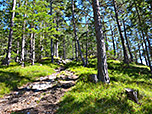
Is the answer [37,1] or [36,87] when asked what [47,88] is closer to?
[36,87]

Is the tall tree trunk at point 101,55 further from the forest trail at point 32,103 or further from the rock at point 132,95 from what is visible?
the forest trail at point 32,103

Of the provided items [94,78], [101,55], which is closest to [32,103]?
[94,78]

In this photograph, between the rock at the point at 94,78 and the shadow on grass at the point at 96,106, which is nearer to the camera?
the shadow on grass at the point at 96,106

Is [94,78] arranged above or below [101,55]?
below

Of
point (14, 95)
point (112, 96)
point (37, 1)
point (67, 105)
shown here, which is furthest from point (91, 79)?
point (37, 1)

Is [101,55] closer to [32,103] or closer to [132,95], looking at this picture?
[132,95]

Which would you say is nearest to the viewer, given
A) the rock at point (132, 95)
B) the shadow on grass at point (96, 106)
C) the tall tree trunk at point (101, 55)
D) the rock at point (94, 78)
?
the shadow on grass at point (96, 106)

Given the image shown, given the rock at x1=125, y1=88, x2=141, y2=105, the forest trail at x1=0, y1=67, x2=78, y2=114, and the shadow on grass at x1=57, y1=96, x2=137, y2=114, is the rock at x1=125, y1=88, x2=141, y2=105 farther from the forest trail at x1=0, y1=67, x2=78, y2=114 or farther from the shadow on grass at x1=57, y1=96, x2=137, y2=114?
the forest trail at x1=0, y1=67, x2=78, y2=114

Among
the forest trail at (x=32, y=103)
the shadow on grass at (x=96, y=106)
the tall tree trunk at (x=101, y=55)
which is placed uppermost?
the tall tree trunk at (x=101, y=55)

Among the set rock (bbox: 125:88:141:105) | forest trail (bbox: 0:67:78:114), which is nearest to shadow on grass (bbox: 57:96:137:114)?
rock (bbox: 125:88:141:105)

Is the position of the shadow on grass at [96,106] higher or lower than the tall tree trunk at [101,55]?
lower

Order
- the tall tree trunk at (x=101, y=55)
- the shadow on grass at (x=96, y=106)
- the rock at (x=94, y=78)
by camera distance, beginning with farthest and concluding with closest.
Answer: the rock at (x=94, y=78), the tall tree trunk at (x=101, y=55), the shadow on grass at (x=96, y=106)

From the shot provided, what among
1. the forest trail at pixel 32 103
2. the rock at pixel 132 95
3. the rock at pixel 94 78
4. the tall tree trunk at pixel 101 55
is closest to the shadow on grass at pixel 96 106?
the rock at pixel 132 95

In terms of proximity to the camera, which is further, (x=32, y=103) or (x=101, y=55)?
(x=101, y=55)
